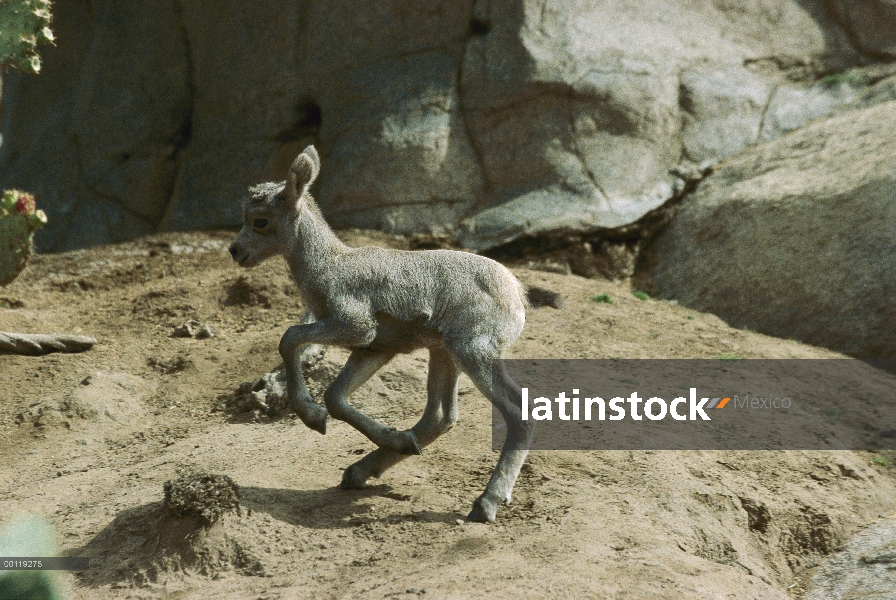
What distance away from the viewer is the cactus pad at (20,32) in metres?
10.2

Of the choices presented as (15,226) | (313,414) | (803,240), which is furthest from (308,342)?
(803,240)

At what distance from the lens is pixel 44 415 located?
8.22 m

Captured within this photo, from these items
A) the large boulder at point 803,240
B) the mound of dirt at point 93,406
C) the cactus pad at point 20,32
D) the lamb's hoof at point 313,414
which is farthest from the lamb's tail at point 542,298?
the cactus pad at point 20,32

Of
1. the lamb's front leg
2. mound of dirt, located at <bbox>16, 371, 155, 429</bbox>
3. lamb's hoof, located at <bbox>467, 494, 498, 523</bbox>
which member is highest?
the lamb's front leg

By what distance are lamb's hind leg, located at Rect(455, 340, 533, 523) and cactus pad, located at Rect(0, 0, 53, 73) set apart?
6964 mm

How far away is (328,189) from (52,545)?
8.54 m

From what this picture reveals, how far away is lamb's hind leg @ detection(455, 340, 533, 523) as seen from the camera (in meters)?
5.95

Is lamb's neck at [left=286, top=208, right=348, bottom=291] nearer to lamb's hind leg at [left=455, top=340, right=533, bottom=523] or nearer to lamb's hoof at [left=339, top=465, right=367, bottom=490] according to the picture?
lamb's hind leg at [left=455, top=340, right=533, bottom=523]

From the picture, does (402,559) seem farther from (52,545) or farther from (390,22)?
(390,22)

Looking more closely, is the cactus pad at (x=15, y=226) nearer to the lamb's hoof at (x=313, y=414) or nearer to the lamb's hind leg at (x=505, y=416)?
the lamb's hoof at (x=313, y=414)

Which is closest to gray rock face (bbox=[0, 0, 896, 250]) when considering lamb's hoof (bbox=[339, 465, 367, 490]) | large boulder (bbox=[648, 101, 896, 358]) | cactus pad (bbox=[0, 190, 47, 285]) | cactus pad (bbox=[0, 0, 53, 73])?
large boulder (bbox=[648, 101, 896, 358])

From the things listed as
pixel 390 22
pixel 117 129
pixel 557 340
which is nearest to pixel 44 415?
pixel 557 340

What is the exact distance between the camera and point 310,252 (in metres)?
6.46

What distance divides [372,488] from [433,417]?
65 centimetres
